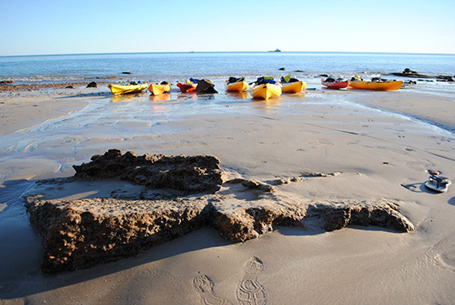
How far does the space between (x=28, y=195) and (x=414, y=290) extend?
4230 mm

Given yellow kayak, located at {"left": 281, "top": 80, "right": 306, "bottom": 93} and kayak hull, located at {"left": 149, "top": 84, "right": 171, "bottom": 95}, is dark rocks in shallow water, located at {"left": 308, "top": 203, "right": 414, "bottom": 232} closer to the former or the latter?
yellow kayak, located at {"left": 281, "top": 80, "right": 306, "bottom": 93}

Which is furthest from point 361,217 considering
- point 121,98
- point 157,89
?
point 157,89

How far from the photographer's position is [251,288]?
230cm

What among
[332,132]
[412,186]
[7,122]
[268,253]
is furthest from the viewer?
[7,122]

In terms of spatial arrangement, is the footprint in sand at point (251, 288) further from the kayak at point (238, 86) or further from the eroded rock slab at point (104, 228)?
the kayak at point (238, 86)

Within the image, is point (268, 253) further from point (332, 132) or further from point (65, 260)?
point (332, 132)

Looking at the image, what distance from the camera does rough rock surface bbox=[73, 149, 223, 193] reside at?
3.61 metres

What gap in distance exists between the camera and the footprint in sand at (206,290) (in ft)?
7.18

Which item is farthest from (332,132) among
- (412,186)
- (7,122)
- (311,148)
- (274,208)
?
(7,122)

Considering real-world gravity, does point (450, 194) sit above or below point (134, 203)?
below

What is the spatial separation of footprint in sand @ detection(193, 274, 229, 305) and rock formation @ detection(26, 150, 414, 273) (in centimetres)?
50

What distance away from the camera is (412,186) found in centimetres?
417

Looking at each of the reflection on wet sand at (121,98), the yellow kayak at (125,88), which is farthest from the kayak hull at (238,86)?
the reflection on wet sand at (121,98)

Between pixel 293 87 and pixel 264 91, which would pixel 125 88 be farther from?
pixel 293 87
